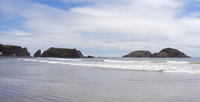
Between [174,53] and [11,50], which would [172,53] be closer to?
[174,53]

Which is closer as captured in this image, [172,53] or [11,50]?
[172,53]

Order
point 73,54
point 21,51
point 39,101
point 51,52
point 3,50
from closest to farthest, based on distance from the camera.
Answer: point 39,101 → point 73,54 → point 3,50 → point 21,51 → point 51,52

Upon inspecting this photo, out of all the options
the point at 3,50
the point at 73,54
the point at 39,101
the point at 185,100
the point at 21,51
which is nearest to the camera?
the point at 39,101

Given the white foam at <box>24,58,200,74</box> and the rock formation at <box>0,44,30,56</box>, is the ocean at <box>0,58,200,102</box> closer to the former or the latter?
the white foam at <box>24,58,200,74</box>

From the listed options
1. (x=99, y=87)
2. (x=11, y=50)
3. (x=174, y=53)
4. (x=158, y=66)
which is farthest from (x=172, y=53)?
(x=11, y=50)

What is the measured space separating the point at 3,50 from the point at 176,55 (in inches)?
6599

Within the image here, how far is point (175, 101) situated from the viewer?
523 cm

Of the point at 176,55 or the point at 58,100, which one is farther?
the point at 176,55

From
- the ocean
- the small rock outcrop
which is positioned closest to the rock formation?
the small rock outcrop

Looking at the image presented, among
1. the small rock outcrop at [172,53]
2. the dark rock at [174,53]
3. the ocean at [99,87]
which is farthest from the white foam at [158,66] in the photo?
the dark rock at [174,53]

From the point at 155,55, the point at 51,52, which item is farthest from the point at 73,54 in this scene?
the point at 155,55

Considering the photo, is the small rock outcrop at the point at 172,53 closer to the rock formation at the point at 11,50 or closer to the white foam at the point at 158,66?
the white foam at the point at 158,66

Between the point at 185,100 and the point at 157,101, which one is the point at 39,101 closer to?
the point at 157,101

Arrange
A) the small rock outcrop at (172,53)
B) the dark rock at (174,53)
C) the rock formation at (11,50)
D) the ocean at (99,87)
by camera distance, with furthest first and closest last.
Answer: the rock formation at (11,50) → the small rock outcrop at (172,53) → the dark rock at (174,53) → the ocean at (99,87)
